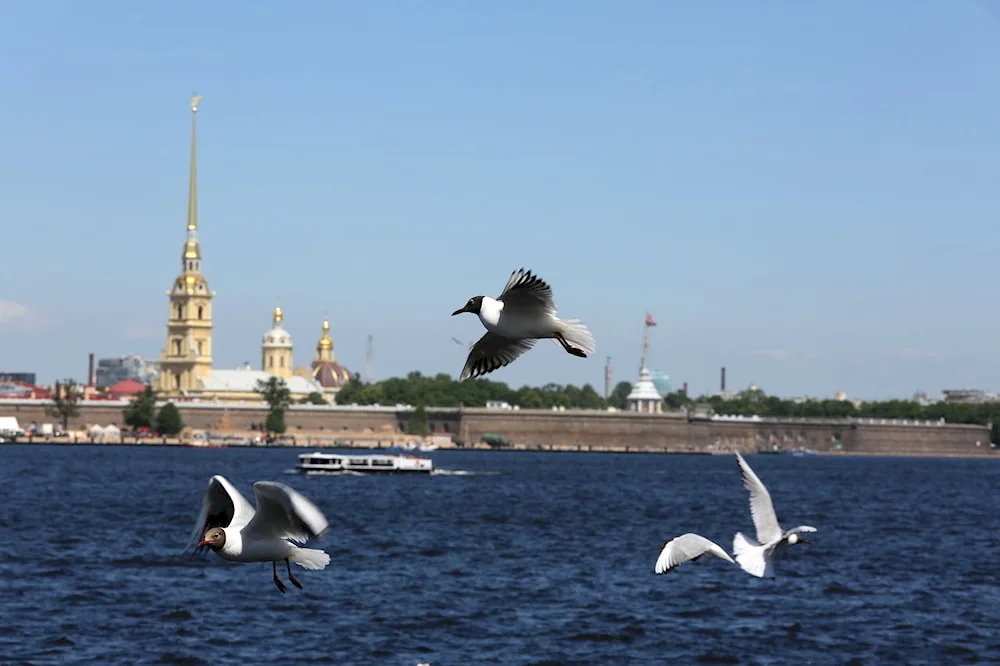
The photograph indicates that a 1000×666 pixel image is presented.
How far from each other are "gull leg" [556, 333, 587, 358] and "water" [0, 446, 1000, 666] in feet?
64.9

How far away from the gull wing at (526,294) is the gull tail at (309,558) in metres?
1.97

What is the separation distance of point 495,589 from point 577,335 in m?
30.5

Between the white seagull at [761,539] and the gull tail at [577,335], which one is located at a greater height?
the gull tail at [577,335]

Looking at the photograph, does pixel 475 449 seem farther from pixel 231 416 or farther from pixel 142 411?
pixel 142 411

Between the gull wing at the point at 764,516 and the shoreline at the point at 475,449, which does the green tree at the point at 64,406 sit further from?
the gull wing at the point at 764,516

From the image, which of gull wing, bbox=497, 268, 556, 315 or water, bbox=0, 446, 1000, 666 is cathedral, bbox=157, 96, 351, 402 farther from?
gull wing, bbox=497, 268, 556, 315

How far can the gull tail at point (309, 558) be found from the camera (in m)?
10.8

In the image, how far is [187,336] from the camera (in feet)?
606

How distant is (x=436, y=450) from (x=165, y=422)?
86.7 ft

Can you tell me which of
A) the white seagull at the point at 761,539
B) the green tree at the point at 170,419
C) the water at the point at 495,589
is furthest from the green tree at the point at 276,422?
the white seagull at the point at 761,539

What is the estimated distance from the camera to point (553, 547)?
52719 mm

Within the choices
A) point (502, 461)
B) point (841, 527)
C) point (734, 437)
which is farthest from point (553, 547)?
point (734, 437)

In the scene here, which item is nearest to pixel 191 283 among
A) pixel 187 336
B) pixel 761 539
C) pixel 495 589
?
pixel 187 336

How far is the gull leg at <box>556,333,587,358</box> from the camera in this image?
10125mm
